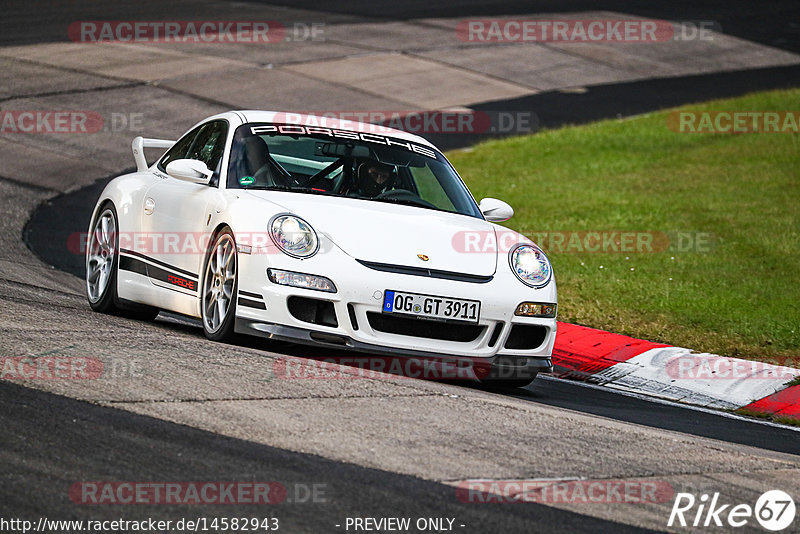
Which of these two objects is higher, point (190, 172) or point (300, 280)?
point (190, 172)

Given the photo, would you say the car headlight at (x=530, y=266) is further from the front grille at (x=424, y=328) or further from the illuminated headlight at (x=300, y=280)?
the illuminated headlight at (x=300, y=280)

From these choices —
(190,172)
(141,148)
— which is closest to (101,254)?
(141,148)

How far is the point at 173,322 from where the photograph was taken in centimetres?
957

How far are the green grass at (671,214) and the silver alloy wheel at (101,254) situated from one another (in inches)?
150

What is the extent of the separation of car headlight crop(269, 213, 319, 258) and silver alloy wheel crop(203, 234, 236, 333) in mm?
311

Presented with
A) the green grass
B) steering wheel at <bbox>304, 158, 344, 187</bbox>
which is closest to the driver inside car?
steering wheel at <bbox>304, 158, 344, 187</bbox>

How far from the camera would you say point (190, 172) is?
786cm

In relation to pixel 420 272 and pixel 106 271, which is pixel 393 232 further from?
pixel 106 271

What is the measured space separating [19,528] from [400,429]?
199cm

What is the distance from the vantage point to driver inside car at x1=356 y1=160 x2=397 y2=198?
813 centimetres

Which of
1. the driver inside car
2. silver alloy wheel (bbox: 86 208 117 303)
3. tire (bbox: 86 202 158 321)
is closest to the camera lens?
the driver inside car

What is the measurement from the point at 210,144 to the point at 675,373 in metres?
3.71

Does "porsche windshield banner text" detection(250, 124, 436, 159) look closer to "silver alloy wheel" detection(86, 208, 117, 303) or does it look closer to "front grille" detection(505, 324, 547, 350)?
"silver alloy wheel" detection(86, 208, 117, 303)

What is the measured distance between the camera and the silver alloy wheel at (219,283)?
288 inches
